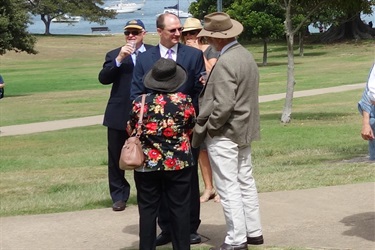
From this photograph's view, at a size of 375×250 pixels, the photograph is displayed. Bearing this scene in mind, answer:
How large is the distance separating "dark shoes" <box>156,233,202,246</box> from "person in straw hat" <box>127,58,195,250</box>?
65 cm

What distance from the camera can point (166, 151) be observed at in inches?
249

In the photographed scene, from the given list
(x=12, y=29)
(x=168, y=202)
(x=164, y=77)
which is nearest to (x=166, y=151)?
(x=168, y=202)

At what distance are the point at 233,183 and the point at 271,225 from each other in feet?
3.76

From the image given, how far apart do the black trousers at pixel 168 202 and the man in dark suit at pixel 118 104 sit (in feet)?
6.27

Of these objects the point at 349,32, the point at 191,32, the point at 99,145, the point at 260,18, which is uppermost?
the point at 191,32

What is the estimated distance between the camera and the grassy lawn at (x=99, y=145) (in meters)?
9.95

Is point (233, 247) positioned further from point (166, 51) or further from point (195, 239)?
point (166, 51)

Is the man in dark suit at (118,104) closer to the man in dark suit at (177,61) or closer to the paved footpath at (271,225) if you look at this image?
the paved footpath at (271,225)

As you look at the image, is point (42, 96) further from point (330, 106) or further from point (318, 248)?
point (318, 248)

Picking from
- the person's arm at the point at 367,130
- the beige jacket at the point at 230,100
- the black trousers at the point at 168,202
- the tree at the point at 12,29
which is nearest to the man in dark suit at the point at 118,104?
the beige jacket at the point at 230,100

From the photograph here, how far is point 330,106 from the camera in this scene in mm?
24844

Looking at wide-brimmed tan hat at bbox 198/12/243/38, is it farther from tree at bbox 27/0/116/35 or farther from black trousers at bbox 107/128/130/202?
tree at bbox 27/0/116/35

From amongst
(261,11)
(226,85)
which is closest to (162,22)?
(226,85)

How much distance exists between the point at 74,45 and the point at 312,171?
63.8 metres
